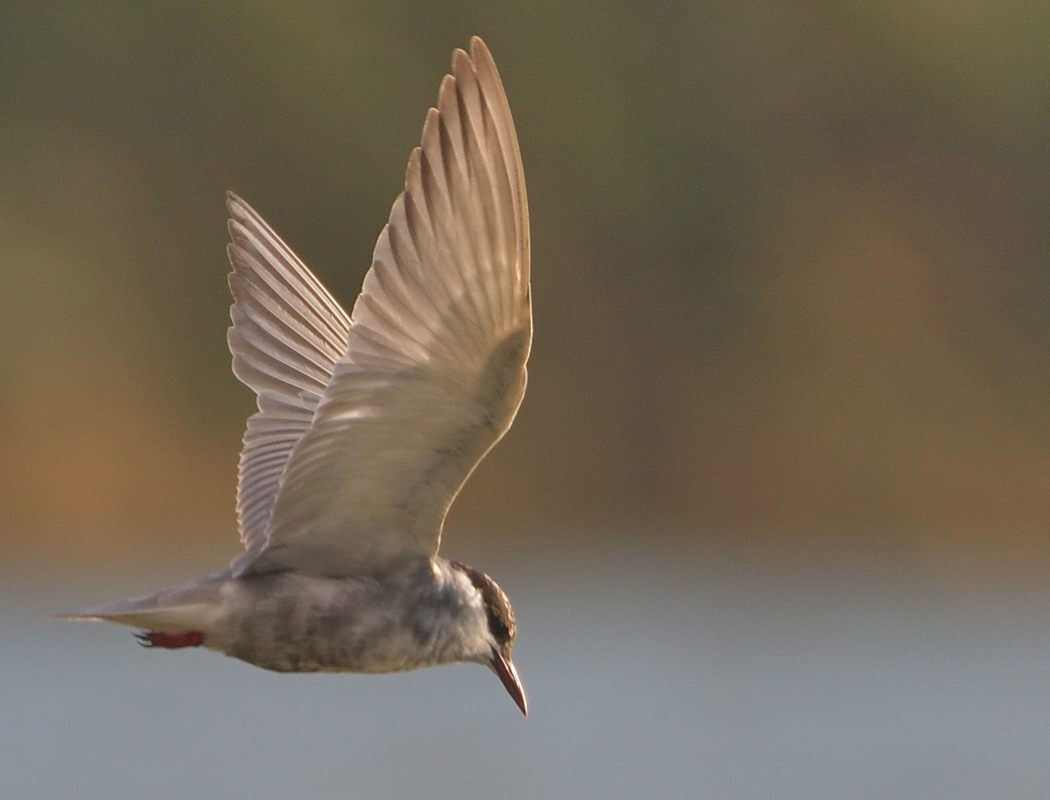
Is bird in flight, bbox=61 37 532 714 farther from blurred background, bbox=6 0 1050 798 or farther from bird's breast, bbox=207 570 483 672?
blurred background, bbox=6 0 1050 798

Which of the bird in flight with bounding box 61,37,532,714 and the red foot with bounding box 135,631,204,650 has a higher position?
the bird in flight with bounding box 61,37,532,714

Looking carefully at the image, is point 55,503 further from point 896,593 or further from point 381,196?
point 896,593

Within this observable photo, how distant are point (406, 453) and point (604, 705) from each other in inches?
358

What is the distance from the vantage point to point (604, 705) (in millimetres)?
13570

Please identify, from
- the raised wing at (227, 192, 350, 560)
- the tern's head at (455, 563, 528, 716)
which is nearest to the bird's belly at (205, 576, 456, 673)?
the tern's head at (455, 563, 528, 716)

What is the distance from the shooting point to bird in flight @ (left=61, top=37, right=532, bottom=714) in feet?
14.7

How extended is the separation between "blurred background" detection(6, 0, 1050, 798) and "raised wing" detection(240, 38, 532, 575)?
795 cm

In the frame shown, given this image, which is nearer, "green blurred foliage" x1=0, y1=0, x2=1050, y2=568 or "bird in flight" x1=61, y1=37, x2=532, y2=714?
"bird in flight" x1=61, y1=37, x2=532, y2=714

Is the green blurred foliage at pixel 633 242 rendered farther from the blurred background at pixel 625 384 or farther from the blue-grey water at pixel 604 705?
the blue-grey water at pixel 604 705

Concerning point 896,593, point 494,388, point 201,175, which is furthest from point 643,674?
point 494,388

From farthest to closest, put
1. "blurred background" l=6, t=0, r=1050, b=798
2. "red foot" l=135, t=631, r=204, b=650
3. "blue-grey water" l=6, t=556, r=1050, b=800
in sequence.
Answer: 1. "blurred background" l=6, t=0, r=1050, b=798
2. "blue-grey water" l=6, t=556, r=1050, b=800
3. "red foot" l=135, t=631, r=204, b=650

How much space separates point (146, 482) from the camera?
15117mm

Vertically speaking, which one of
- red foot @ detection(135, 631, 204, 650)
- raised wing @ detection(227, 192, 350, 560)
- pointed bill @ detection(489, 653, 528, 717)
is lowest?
pointed bill @ detection(489, 653, 528, 717)

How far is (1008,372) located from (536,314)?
4.22 metres
